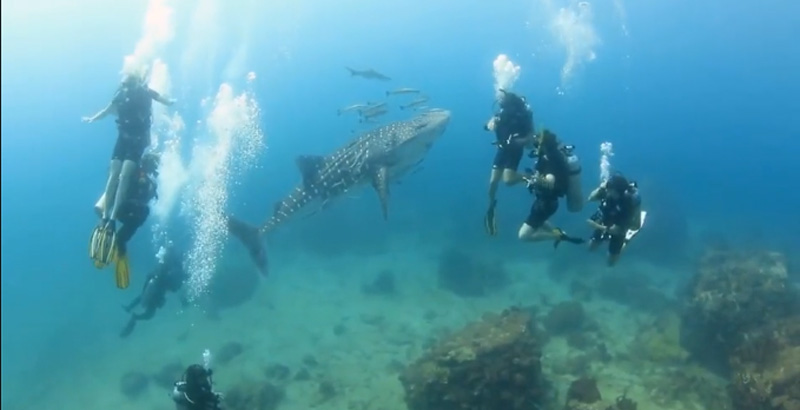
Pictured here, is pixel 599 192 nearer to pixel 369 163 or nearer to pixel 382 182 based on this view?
pixel 382 182

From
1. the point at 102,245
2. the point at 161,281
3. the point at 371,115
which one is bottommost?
the point at 161,281

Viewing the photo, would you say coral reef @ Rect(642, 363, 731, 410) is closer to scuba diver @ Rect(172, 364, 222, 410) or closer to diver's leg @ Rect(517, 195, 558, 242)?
diver's leg @ Rect(517, 195, 558, 242)

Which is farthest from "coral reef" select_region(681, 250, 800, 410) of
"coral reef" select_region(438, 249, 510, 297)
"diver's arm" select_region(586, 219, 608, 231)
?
"coral reef" select_region(438, 249, 510, 297)

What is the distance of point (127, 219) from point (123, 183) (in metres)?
0.77

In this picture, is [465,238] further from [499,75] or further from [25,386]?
[25,386]

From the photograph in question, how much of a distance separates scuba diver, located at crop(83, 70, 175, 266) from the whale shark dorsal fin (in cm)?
352

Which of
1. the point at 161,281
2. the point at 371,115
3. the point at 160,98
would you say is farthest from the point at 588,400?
the point at 161,281

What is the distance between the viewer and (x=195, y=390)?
8.33 m

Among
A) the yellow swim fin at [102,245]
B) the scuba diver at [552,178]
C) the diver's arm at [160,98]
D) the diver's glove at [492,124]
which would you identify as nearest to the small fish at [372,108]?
Result: the diver's arm at [160,98]

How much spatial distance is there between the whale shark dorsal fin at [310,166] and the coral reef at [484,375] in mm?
5029

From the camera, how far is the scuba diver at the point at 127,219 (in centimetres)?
1060

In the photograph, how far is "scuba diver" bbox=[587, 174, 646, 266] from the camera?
913cm

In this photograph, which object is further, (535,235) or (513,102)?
(535,235)

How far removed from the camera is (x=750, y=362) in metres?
12.0
